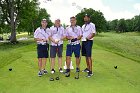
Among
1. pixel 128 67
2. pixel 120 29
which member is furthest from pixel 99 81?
pixel 120 29

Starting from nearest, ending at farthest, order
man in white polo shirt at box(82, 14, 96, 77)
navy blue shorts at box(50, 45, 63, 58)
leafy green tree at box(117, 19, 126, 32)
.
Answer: man in white polo shirt at box(82, 14, 96, 77)
navy blue shorts at box(50, 45, 63, 58)
leafy green tree at box(117, 19, 126, 32)

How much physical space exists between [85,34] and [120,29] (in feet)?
466

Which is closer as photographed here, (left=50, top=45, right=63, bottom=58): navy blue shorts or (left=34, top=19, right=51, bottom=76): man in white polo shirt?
(left=34, top=19, right=51, bottom=76): man in white polo shirt

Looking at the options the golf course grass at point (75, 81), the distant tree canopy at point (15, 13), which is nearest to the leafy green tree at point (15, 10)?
the distant tree canopy at point (15, 13)

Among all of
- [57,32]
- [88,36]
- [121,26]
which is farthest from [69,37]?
[121,26]

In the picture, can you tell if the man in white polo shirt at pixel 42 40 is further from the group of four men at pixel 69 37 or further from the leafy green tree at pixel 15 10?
the leafy green tree at pixel 15 10

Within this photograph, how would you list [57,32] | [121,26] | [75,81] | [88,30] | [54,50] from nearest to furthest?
1. [75,81]
2. [88,30]
3. [57,32]
4. [54,50]
5. [121,26]

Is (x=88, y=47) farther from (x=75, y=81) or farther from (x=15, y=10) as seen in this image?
(x=15, y=10)

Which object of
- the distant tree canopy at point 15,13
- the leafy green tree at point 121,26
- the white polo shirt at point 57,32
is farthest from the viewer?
the leafy green tree at point 121,26

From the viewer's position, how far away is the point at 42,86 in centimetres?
1050

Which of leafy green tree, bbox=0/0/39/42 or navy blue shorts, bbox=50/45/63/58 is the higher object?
leafy green tree, bbox=0/0/39/42

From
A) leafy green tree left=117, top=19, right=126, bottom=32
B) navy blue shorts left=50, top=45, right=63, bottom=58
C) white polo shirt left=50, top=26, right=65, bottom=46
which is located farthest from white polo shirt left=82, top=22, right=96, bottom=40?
leafy green tree left=117, top=19, right=126, bottom=32

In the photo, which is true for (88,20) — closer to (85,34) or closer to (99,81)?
(85,34)

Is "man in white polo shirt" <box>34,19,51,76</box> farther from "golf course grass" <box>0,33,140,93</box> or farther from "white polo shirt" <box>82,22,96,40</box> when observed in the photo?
"white polo shirt" <box>82,22,96,40</box>
